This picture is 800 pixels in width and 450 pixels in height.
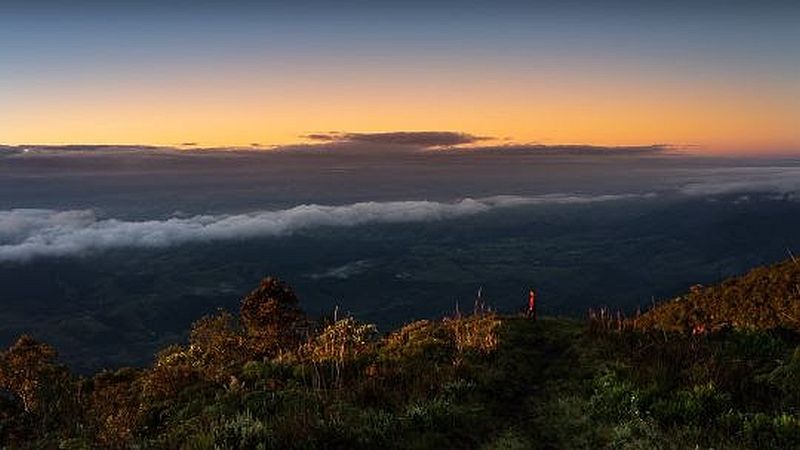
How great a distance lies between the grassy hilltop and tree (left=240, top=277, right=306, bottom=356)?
2407 cm

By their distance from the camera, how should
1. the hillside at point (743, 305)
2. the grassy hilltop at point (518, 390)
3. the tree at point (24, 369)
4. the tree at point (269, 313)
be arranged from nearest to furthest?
the grassy hilltop at point (518, 390)
the hillside at point (743, 305)
the tree at point (269, 313)
the tree at point (24, 369)

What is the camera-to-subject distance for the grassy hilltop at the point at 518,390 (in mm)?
12922

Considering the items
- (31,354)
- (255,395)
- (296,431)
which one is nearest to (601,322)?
(255,395)

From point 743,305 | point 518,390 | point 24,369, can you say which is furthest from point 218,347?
point 24,369

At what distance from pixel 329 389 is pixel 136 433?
498cm

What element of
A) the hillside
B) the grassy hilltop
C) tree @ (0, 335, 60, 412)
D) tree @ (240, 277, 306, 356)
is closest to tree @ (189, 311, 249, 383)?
the grassy hilltop

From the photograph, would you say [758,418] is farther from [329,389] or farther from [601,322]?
[601,322]

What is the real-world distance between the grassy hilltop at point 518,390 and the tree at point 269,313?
79.0ft

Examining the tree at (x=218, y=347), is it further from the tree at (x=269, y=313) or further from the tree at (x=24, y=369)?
the tree at (x=24, y=369)

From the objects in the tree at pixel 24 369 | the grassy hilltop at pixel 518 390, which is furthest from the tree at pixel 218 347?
the tree at pixel 24 369

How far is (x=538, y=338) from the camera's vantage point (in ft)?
86.2

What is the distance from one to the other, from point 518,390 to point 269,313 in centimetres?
4099

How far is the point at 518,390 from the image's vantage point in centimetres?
1794

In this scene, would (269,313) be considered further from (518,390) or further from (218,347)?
(518,390)
